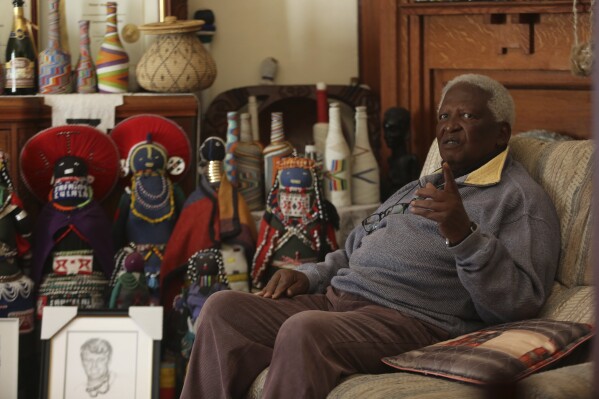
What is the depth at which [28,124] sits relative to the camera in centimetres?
349

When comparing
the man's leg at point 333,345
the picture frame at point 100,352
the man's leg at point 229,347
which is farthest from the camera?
the picture frame at point 100,352

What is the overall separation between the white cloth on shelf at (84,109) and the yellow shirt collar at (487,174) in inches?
62.9

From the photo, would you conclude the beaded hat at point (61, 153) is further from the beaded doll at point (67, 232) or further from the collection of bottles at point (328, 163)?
the collection of bottles at point (328, 163)

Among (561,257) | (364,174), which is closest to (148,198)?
(364,174)

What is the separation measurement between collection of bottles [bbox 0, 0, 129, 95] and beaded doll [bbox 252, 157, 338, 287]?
2.73 ft

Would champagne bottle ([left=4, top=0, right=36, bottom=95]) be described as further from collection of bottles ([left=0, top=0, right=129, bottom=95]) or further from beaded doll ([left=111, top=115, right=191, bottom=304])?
beaded doll ([left=111, top=115, right=191, bottom=304])

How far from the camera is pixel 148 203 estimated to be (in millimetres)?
3344

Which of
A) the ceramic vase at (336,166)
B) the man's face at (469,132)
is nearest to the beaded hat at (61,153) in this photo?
the ceramic vase at (336,166)

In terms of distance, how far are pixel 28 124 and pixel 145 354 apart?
97 centimetres

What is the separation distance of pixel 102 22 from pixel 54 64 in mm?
323

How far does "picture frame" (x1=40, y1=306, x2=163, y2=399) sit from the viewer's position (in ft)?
10.2

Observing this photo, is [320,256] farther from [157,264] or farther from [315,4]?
[315,4]

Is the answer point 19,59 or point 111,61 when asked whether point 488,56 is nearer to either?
point 111,61

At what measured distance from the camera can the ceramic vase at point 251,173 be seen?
3.62m
